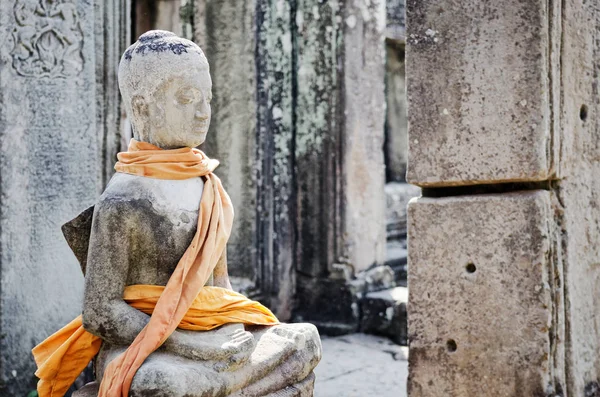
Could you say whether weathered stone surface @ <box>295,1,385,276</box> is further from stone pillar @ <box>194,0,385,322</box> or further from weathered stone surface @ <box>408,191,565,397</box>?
weathered stone surface @ <box>408,191,565,397</box>

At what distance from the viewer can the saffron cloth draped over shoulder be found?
2.25 meters

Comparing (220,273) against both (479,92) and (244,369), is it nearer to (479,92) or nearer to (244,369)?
(244,369)

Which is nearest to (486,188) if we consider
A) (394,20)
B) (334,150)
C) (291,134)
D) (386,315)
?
(386,315)

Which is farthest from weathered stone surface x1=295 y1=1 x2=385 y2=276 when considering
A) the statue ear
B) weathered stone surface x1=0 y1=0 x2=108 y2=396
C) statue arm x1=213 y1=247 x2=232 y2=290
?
the statue ear

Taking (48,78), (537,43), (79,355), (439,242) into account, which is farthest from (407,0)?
(48,78)

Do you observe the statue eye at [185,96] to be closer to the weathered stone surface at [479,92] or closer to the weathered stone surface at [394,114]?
the weathered stone surface at [479,92]

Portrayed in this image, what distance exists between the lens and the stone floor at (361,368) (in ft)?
12.9

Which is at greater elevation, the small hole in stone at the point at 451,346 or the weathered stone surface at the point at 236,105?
the weathered stone surface at the point at 236,105

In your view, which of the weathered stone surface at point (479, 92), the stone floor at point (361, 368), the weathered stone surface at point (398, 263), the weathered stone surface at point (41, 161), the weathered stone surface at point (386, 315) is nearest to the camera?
the weathered stone surface at point (479, 92)

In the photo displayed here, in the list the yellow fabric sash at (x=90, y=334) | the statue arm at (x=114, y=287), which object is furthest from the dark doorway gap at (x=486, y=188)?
the statue arm at (x=114, y=287)

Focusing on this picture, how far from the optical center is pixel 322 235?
537 centimetres

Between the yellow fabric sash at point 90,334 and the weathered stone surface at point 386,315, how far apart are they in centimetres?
269

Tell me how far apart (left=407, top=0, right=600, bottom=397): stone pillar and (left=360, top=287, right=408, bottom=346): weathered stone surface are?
8.25ft

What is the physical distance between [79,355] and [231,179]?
2.98 metres
